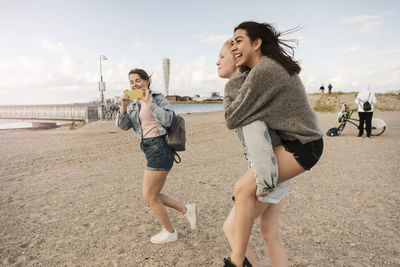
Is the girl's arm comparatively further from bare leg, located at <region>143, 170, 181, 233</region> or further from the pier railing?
the pier railing

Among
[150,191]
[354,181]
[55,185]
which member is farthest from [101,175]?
[354,181]

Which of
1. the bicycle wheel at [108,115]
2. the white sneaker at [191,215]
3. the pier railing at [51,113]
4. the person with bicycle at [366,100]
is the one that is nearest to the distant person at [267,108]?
the white sneaker at [191,215]

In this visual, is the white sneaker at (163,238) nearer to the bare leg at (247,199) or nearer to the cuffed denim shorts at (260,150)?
the bare leg at (247,199)

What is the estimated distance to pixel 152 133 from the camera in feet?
9.31

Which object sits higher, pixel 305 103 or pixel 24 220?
pixel 305 103

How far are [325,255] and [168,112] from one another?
2.27 m

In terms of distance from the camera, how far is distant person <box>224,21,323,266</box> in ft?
4.49

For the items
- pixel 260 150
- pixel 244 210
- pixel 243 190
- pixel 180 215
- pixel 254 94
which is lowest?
pixel 180 215

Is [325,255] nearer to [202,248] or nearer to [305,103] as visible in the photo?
[202,248]

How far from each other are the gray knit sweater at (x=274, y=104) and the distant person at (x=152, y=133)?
1408 millimetres

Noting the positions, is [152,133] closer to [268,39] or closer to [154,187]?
[154,187]

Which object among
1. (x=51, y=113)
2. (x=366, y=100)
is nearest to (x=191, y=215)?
(x=366, y=100)

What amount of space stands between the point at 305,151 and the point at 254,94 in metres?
A: 0.44

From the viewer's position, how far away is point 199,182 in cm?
543
